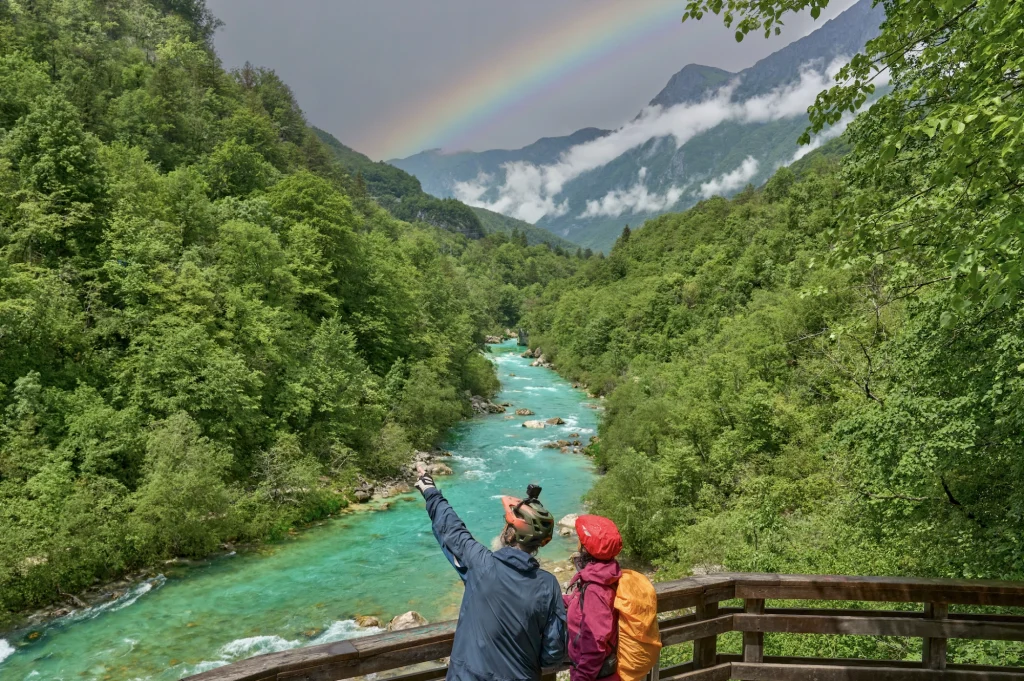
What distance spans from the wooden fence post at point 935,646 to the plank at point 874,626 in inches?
2.1

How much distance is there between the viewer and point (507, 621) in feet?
10.1

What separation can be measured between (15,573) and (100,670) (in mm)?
4196

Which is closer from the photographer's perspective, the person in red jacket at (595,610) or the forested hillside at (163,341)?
the person in red jacket at (595,610)

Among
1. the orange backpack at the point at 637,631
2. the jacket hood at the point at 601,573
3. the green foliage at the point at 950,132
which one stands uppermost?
the green foliage at the point at 950,132

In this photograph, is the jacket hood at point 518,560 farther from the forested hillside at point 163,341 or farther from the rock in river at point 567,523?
the rock in river at point 567,523

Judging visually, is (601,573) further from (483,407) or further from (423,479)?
(483,407)

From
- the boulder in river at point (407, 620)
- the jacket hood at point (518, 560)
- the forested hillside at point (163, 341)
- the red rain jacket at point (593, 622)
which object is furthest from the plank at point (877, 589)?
the forested hillside at point (163, 341)

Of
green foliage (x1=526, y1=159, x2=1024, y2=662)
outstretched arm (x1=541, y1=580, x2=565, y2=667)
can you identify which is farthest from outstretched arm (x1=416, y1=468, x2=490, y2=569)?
green foliage (x1=526, y1=159, x2=1024, y2=662)

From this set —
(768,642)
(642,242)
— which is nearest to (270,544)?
(768,642)

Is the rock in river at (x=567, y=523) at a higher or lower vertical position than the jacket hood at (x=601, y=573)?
lower

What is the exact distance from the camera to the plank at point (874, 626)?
430 centimetres

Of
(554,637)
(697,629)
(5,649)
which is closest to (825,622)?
(697,629)

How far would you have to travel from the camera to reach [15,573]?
15.1 meters

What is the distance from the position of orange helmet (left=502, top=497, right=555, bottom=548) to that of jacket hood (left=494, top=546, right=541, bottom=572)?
76 mm
